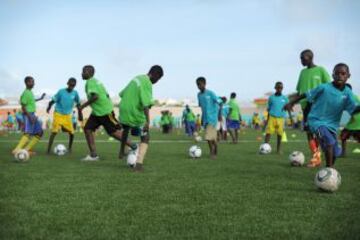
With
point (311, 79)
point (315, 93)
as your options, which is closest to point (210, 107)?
point (311, 79)

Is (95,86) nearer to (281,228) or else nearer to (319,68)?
(319,68)

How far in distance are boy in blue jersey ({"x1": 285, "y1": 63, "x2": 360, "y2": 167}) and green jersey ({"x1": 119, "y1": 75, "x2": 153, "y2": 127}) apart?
2.94m

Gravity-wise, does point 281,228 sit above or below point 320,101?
below

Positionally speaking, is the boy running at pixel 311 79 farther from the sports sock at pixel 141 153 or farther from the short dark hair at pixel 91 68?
the short dark hair at pixel 91 68

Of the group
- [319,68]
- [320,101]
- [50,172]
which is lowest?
[50,172]

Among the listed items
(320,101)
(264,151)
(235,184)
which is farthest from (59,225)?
(264,151)

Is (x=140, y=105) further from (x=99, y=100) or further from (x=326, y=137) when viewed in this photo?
(x=326, y=137)

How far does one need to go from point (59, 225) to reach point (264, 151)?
9.08m

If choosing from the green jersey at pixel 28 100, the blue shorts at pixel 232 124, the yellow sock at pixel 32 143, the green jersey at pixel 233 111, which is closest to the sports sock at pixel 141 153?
the yellow sock at pixel 32 143

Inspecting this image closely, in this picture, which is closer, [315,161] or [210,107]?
[315,161]

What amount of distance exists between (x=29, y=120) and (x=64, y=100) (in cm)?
125

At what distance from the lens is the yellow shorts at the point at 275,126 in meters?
13.1

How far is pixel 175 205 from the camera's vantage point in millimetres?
4863

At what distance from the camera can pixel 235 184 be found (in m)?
6.41
